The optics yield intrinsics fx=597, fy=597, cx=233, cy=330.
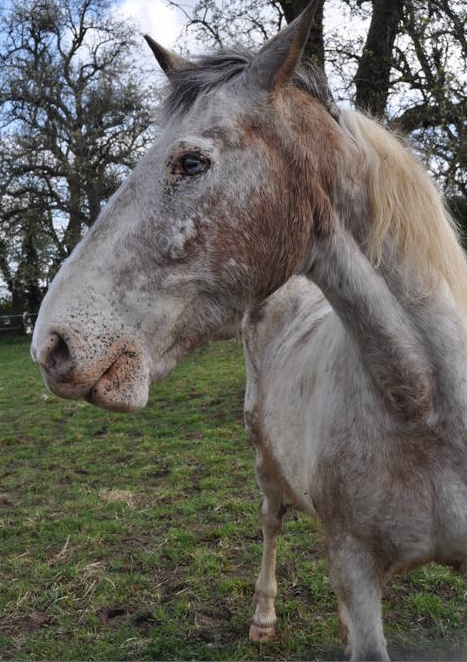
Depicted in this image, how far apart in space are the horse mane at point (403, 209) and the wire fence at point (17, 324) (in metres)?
24.5

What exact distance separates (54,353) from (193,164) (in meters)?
0.68

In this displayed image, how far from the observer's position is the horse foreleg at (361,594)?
7.05ft

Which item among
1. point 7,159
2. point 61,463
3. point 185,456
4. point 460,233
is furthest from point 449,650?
point 7,159

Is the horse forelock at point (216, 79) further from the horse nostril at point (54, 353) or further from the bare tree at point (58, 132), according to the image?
the bare tree at point (58, 132)

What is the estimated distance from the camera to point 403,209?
6.61ft

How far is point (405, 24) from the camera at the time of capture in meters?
7.88

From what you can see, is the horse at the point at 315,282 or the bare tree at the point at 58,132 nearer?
the horse at the point at 315,282

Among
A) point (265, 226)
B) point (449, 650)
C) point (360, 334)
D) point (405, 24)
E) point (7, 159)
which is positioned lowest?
point (449, 650)

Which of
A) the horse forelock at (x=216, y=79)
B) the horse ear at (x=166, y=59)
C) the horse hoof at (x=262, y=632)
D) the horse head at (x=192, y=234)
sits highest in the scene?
the horse ear at (x=166, y=59)

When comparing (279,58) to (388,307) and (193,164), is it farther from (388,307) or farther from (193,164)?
(388,307)

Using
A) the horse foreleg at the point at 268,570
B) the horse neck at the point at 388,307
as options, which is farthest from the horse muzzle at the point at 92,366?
the horse foreleg at the point at 268,570

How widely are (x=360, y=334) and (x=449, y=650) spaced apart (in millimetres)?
2163

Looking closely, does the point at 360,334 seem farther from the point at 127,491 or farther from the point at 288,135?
the point at 127,491

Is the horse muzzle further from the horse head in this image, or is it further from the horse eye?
the horse eye
